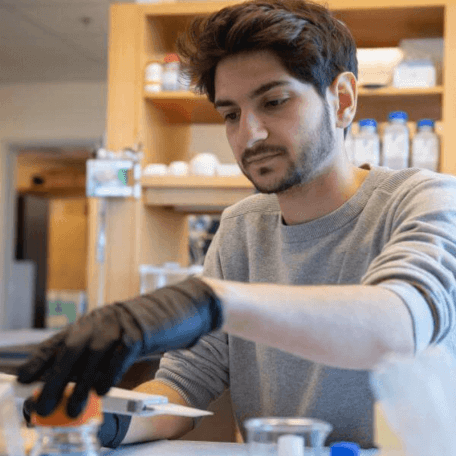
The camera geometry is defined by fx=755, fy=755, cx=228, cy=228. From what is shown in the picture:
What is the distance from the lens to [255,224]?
146cm

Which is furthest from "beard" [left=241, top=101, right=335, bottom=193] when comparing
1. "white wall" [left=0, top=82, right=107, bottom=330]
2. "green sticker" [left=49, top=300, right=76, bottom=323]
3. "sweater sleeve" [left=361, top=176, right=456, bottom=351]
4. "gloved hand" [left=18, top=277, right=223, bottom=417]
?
"green sticker" [left=49, top=300, right=76, bottom=323]

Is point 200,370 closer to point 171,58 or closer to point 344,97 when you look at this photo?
point 344,97

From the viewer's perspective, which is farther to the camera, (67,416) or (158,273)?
(158,273)

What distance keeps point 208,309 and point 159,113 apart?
2377 millimetres

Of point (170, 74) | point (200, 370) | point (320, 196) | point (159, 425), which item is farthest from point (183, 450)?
point (170, 74)

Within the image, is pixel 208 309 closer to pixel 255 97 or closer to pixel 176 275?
pixel 255 97

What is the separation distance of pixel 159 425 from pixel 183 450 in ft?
0.32

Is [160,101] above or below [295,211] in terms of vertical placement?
above

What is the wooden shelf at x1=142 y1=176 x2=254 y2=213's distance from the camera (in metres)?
2.80

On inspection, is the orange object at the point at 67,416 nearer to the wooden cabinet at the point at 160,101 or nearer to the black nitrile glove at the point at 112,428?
the black nitrile glove at the point at 112,428

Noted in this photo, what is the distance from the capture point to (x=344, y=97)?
1438 mm

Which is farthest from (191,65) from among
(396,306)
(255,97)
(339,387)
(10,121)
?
(10,121)

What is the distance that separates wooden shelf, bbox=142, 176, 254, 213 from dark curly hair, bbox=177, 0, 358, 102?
4.37 ft

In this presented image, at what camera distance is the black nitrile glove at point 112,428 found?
3.30ft
